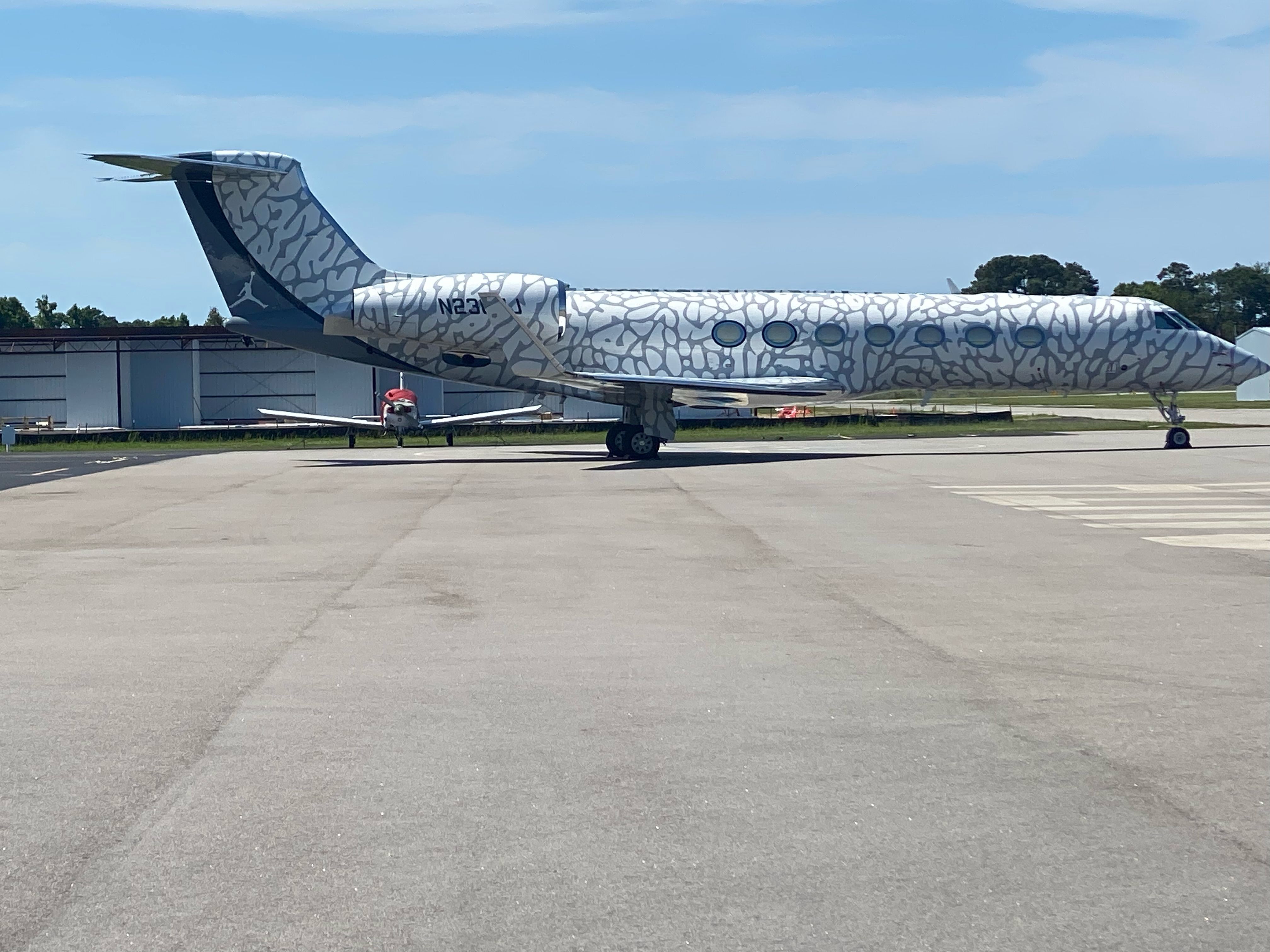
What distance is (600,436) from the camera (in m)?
43.5

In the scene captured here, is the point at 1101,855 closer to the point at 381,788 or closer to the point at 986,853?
the point at 986,853

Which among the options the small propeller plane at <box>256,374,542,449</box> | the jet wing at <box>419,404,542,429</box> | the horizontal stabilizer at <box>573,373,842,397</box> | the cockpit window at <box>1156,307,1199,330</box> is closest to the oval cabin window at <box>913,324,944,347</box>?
the horizontal stabilizer at <box>573,373,842,397</box>

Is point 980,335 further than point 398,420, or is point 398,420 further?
point 398,420

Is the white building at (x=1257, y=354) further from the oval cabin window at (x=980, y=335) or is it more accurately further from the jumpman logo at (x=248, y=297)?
the jumpman logo at (x=248, y=297)

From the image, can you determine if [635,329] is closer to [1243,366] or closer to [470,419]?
[1243,366]

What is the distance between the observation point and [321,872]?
4.55m

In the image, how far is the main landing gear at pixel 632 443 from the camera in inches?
1208

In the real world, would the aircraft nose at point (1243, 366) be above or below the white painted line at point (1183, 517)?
above

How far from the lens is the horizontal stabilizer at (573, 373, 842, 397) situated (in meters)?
29.0

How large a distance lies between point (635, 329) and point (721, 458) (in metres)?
3.54

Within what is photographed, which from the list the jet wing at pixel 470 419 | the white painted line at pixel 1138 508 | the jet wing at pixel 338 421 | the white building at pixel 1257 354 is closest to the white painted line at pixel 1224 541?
the white painted line at pixel 1138 508

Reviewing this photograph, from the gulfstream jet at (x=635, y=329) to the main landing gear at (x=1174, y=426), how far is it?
78mm

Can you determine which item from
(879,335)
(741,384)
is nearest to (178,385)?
(741,384)

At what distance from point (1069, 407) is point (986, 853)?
72119mm
